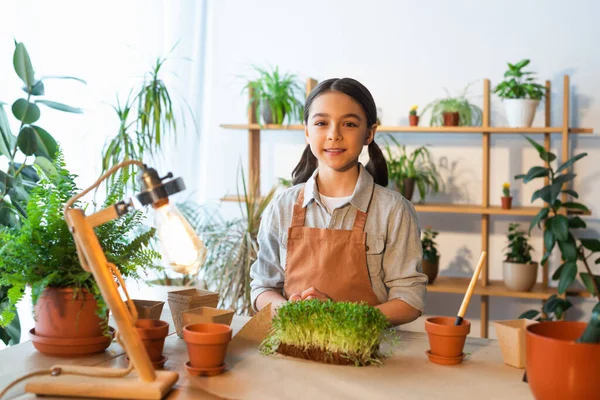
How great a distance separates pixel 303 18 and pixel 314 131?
8.10ft

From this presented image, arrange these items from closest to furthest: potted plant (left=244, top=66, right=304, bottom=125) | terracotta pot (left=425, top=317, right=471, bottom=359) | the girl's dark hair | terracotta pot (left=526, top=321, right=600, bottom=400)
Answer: terracotta pot (left=526, top=321, right=600, bottom=400)
terracotta pot (left=425, top=317, right=471, bottom=359)
the girl's dark hair
potted plant (left=244, top=66, right=304, bottom=125)

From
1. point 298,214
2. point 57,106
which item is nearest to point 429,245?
point 298,214

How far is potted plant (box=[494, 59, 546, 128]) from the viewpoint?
3803mm

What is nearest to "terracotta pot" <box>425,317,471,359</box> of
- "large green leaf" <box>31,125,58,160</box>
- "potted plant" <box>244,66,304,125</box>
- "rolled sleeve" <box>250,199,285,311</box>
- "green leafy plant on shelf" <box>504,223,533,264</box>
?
"rolled sleeve" <box>250,199,285,311</box>

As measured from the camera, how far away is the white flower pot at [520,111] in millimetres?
3812

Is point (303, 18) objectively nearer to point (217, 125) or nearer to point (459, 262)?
point (217, 125)

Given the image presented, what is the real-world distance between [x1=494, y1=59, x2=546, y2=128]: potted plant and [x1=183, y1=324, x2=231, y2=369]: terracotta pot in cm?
283

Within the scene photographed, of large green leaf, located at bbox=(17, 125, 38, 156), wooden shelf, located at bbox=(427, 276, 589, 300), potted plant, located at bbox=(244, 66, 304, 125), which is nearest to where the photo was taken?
large green leaf, located at bbox=(17, 125, 38, 156)

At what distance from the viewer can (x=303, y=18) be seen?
436 centimetres

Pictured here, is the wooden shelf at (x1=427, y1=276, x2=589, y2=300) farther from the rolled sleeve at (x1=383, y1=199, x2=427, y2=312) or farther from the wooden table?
the wooden table

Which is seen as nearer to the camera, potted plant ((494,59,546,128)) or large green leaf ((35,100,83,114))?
large green leaf ((35,100,83,114))

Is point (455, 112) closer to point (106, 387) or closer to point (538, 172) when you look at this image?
point (538, 172)

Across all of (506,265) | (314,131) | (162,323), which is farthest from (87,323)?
(506,265)

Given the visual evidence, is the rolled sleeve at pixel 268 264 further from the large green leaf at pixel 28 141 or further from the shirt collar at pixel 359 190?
the large green leaf at pixel 28 141
